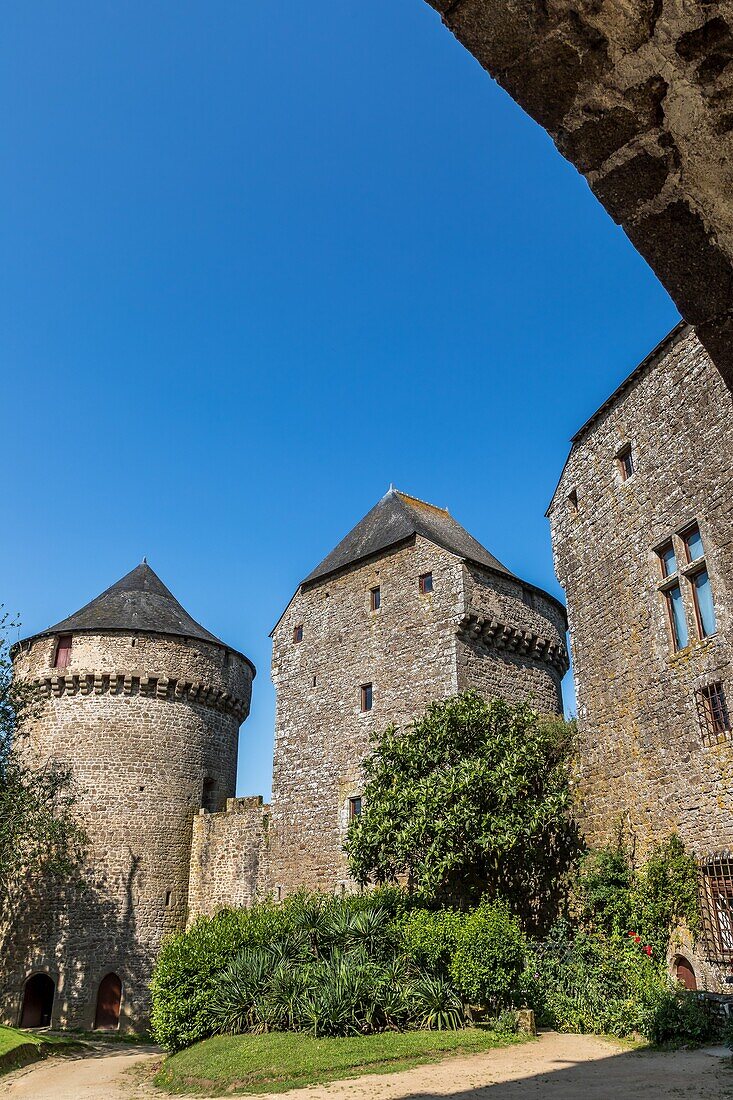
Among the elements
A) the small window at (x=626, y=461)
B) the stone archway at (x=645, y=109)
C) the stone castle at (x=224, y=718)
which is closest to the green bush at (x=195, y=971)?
the stone castle at (x=224, y=718)

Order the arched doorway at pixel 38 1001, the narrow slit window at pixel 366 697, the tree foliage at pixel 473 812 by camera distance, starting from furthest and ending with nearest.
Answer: the arched doorway at pixel 38 1001, the narrow slit window at pixel 366 697, the tree foliage at pixel 473 812

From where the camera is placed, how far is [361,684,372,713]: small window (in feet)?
68.4

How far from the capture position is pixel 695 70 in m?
2.33

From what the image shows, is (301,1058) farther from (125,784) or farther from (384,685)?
(125,784)

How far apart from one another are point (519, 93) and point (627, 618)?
1184 cm

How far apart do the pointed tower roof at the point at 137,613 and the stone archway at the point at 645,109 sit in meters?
25.7

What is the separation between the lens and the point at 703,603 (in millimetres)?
11734

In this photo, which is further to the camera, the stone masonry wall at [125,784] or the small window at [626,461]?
the stone masonry wall at [125,784]

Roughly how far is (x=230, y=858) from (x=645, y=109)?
24359 millimetres

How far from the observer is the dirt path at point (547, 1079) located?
25.1 feet

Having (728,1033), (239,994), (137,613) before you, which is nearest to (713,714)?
(728,1033)

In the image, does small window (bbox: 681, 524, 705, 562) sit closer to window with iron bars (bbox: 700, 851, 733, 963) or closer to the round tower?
window with iron bars (bbox: 700, 851, 733, 963)

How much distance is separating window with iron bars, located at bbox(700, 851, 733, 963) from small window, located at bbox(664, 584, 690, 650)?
3.14 m

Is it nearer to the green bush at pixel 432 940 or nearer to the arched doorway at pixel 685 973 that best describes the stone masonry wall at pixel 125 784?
the green bush at pixel 432 940
